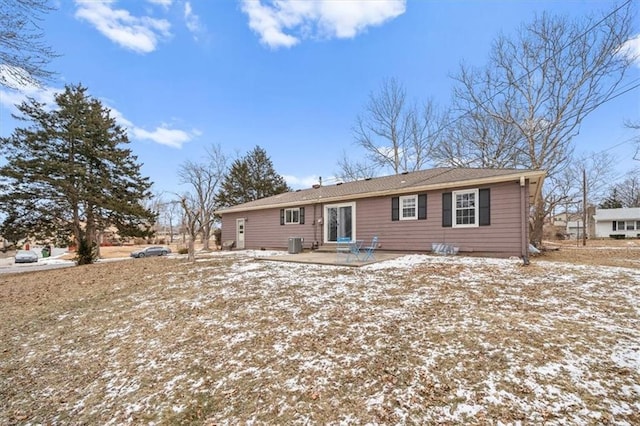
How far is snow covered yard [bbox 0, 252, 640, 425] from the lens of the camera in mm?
2627

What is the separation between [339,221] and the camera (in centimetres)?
1357

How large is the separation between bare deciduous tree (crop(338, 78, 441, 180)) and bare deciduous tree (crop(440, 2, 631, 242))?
4.82 meters

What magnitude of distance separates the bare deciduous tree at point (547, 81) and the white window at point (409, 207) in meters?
8.39

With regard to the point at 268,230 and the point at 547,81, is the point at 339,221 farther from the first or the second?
the point at 547,81

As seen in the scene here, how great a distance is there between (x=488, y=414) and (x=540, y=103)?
63.5 feet

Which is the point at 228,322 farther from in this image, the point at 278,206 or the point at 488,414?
the point at 278,206

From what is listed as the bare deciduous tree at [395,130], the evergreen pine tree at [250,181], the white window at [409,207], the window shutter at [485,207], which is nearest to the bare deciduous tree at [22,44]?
the white window at [409,207]

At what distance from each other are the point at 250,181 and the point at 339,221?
2329 centimetres

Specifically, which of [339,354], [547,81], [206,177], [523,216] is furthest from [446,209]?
[206,177]

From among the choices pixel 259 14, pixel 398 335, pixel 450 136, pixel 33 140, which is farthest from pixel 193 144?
pixel 398 335

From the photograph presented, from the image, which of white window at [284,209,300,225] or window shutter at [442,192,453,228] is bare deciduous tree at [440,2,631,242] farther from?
white window at [284,209,300,225]

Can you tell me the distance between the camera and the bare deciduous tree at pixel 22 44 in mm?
5992

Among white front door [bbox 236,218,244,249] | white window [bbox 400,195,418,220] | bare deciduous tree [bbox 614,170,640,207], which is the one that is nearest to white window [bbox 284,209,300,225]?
white front door [bbox 236,218,244,249]

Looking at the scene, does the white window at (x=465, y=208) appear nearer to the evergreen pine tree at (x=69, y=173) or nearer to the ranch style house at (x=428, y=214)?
the ranch style house at (x=428, y=214)
